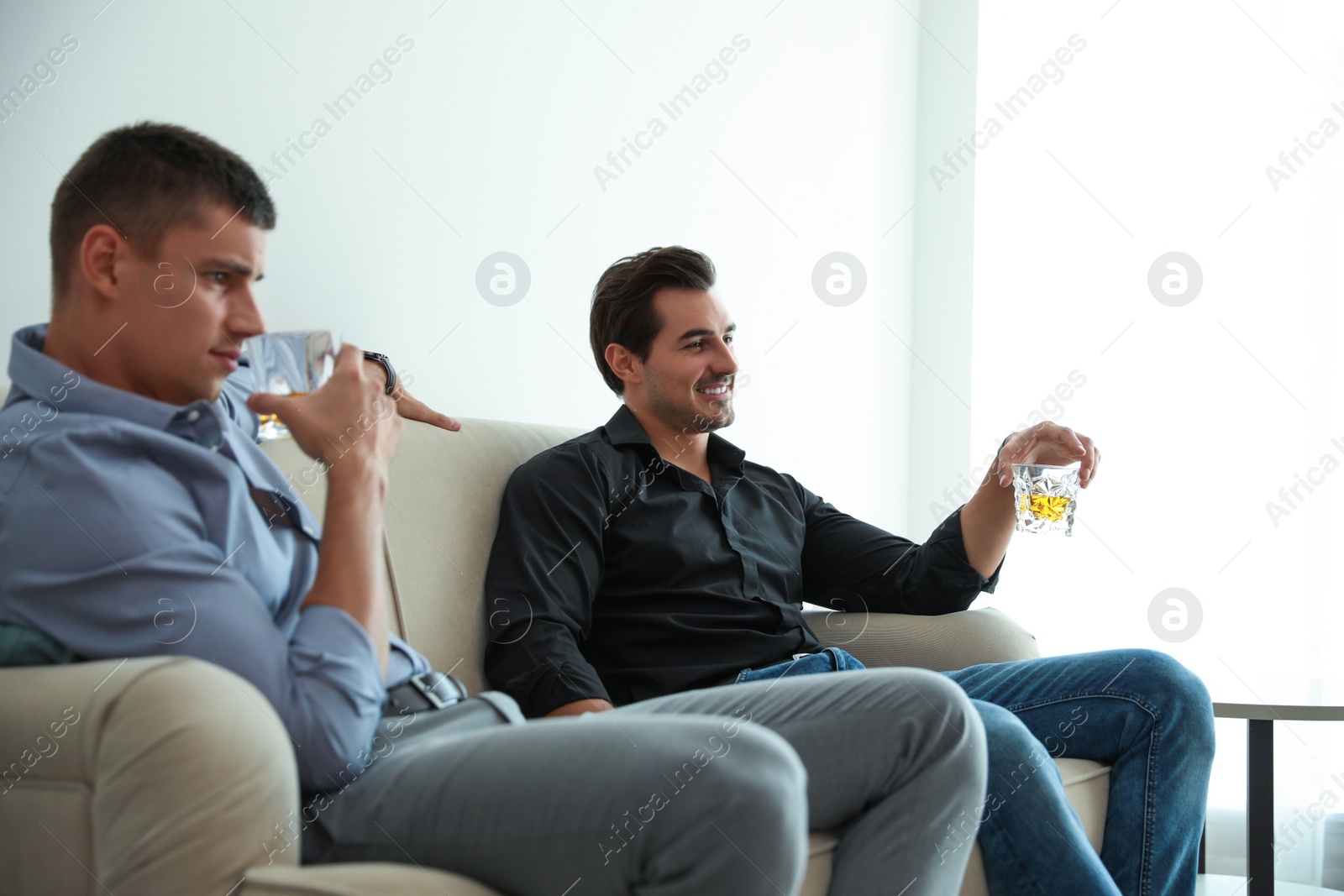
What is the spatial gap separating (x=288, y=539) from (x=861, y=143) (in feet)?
8.14

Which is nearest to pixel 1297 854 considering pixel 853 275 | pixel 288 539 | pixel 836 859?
pixel 853 275

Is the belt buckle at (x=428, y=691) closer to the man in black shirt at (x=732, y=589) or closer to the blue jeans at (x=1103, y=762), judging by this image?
the man in black shirt at (x=732, y=589)

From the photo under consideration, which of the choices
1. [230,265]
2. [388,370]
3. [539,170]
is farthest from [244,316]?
[539,170]

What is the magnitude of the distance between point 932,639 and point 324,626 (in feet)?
3.78

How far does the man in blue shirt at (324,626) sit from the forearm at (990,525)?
0.77 metres

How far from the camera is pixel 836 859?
111 cm

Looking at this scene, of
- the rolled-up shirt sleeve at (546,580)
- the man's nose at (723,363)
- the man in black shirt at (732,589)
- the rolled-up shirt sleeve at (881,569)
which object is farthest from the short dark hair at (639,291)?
the rolled-up shirt sleeve at (881,569)

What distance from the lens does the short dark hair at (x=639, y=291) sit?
1.87 meters

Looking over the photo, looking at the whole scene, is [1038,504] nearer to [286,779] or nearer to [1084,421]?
[286,779]

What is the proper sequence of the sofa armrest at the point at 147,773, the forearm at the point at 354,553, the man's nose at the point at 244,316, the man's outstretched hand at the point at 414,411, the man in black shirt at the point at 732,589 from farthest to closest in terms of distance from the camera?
Answer: the man's outstretched hand at the point at 414,411
the man in black shirt at the point at 732,589
the man's nose at the point at 244,316
the forearm at the point at 354,553
the sofa armrest at the point at 147,773

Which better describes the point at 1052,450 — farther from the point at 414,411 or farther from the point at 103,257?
the point at 103,257

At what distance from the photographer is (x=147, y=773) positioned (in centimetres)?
77

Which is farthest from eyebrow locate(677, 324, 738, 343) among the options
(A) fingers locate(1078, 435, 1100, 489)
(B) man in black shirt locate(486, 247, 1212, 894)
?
(A) fingers locate(1078, 435, 1100, 489)

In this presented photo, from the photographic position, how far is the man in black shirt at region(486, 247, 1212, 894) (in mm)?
1398
